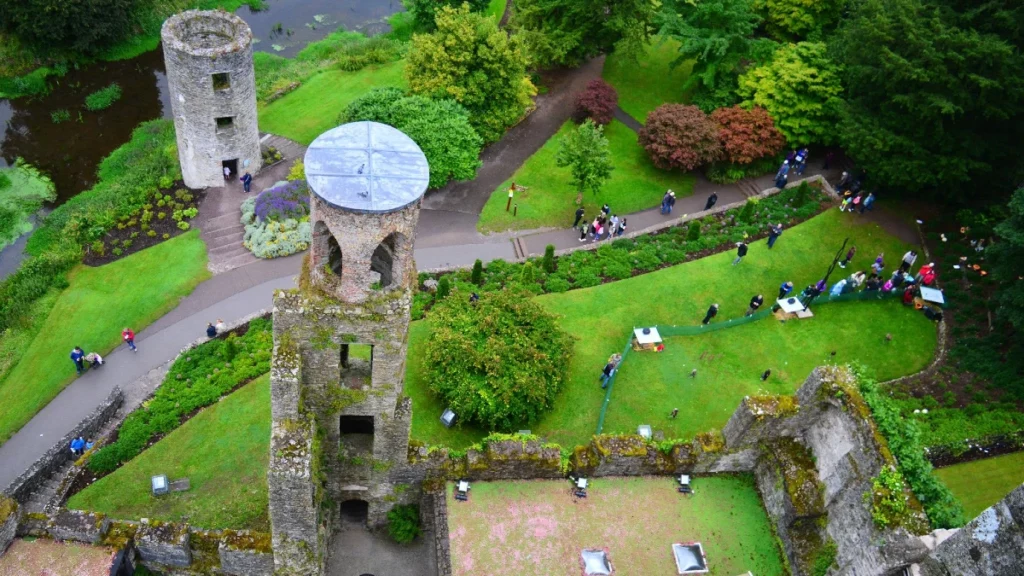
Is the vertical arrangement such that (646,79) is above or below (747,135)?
above

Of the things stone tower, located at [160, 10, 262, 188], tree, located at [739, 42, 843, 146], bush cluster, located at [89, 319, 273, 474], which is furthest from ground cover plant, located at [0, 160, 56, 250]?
tree, located at [739, 42, 843, 146]

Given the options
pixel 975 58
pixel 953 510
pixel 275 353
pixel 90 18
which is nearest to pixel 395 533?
pixel 275 353

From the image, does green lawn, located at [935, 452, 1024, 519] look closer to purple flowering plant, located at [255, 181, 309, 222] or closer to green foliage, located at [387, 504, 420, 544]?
green foliage, located at [387, 504, 420, 544]

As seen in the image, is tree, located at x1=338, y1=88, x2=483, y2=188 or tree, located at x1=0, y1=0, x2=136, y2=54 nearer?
tree, located at x1=338, y1=88, x2=483, y2=188

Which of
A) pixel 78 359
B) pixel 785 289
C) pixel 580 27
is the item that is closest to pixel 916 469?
pixel 785 289

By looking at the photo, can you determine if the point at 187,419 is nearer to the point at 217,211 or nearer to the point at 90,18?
the point at 217,211

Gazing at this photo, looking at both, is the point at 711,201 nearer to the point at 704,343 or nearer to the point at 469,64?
the point at 704,343
